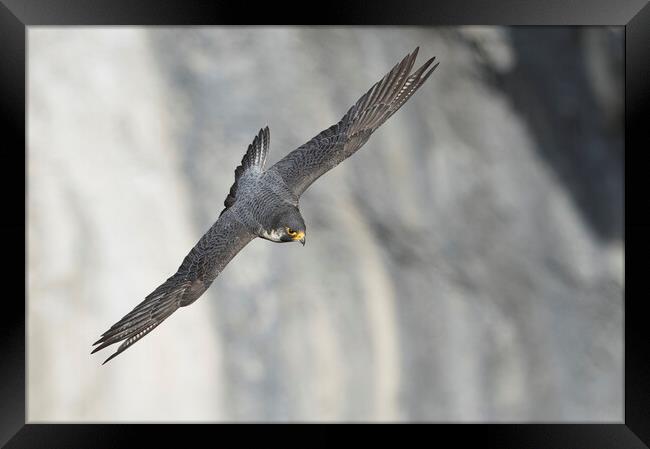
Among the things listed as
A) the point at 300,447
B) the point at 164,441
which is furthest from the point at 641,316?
the point at 164,441

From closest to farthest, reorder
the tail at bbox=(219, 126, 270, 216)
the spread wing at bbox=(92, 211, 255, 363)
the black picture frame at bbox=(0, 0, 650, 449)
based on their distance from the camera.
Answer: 1. the spread wing at bbox=(92, 211, 255, 363)
2. the black picture frame at bbox=(0, 0, 650, 449)
3. the tail at bbox=(219, 126, 270, 216)

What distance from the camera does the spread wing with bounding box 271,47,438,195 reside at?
411cm

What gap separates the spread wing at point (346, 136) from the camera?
13.5 feet

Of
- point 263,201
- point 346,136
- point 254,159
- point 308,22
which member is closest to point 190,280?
point 263,201

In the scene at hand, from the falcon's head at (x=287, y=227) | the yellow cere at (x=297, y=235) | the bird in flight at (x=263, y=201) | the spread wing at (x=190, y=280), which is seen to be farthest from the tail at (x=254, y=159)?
the yellow cere at (x=297, y=235)

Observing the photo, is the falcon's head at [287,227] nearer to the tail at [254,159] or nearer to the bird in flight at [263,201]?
the bird in flight at [263,201]

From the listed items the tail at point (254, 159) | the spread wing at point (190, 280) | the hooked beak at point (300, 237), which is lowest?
the spread wing at point (190, 280)

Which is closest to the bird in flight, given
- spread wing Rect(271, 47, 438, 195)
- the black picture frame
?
spread wing Rect(271, 47, 438, 195)

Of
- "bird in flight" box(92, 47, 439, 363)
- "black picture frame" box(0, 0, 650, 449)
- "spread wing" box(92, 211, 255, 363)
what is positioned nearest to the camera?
"spread wing" box(92, 211, 255, 363)

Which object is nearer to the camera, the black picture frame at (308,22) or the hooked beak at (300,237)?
the hooked beak at (300,237)

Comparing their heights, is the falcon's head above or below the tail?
below

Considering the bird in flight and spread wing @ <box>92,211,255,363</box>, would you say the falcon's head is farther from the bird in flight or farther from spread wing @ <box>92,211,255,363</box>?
spread wing @ <box>92,211,255,363</box>

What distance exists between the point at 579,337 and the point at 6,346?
20.2 ft

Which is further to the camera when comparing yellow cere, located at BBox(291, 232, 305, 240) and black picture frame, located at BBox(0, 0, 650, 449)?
black picture frame, located at BBox(0, 0, 650, 449)
